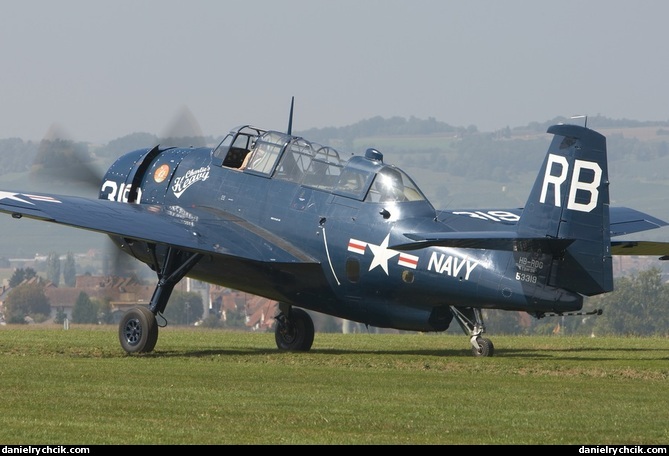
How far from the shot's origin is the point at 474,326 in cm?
2012

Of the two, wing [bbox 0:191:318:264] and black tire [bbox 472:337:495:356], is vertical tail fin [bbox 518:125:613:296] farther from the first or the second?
wing [bbox 0:191:318:264]

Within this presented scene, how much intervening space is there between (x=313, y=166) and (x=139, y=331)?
3.89 m

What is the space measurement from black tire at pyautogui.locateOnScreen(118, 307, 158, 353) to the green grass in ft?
0.78

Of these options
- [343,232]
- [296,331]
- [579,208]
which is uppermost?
[579,208]

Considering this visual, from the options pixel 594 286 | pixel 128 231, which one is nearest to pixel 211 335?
pixel 128 231

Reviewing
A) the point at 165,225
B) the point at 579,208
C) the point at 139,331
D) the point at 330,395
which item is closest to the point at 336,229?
the point at 165,225

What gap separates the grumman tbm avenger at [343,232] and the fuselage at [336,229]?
0.02m

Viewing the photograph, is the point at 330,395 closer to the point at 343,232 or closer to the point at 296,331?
the point at 343,232

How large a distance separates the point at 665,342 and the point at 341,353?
7.01 metres

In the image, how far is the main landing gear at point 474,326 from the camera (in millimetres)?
20031

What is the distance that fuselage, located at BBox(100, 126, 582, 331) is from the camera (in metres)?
19.3

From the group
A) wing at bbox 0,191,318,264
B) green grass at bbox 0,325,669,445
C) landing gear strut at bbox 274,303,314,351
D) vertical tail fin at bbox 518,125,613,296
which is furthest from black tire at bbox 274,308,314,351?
vertical tail fin at bbox 518,125,613,296

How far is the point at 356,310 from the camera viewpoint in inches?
825

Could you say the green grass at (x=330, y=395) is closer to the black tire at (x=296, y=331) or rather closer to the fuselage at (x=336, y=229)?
the black tire at (x=296, y=331)
